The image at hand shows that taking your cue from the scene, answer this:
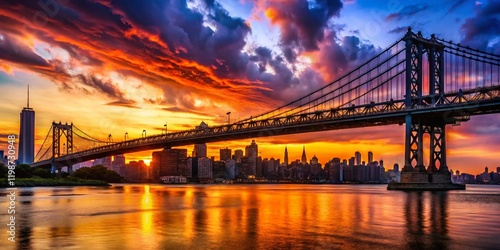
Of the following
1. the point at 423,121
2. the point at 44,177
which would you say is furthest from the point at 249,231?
the point at 44,177

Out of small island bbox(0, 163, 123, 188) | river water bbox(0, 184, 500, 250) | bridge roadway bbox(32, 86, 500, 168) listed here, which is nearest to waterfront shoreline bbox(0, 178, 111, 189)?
small island bbox(0, 163, 123, 188)

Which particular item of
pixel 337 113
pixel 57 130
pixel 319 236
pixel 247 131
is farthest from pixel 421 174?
pixel 57 130

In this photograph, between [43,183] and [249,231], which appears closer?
[249,231]

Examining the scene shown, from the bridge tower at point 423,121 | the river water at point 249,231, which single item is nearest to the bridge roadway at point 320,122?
the bridge tower at point 423,121

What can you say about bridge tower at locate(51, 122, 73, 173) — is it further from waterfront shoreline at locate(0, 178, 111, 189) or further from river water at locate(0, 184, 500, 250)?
river water at locate(0, 184, 500, 250)

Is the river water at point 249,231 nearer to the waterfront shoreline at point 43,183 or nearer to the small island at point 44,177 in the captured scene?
the waterfront shoreline at point 43,183

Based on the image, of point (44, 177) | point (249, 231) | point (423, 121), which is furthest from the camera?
point (44, 177)

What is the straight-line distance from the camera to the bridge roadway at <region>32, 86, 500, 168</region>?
61.7m

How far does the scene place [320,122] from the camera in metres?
77.6

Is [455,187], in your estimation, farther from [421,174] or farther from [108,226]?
[108,226]

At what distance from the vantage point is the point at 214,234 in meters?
20.4

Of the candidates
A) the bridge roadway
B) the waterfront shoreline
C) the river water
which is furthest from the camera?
the waterfront shoreline

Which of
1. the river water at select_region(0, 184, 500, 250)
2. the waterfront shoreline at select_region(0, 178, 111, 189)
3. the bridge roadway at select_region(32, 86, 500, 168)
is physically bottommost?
the waterfront shoreline at select_region(0, 178, 111, 189)

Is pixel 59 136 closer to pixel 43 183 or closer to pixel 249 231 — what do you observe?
pixel 43 183
